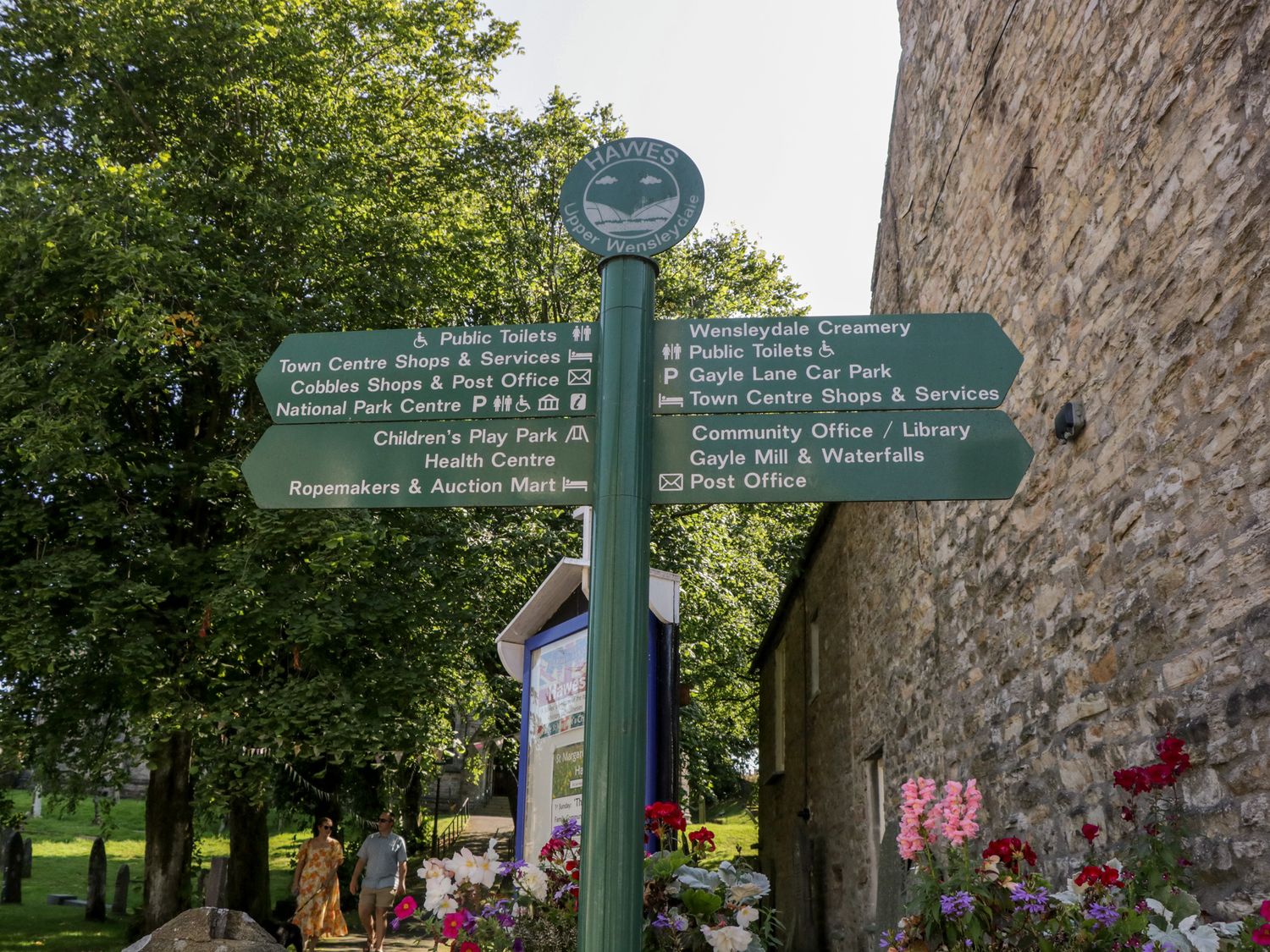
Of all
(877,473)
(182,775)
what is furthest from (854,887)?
(877,473)

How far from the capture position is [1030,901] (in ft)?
10.9

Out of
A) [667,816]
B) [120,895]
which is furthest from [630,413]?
[120,895]

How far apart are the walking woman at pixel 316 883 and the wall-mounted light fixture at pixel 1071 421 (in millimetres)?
8222

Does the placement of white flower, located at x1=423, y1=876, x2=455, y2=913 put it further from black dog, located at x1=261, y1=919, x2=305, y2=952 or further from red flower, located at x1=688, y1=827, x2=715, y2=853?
black dog, located at x1=261, y1=919, x2=305, y2=952

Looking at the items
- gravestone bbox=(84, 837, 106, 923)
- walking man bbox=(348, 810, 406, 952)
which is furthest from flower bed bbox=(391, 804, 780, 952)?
gravestone bbox=(84, 837, 106, 923)

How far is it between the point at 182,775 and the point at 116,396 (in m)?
4.49

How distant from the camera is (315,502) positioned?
2.73m

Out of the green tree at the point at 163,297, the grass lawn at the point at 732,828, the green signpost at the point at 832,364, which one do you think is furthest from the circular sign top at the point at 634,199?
the grass lawn at the point at 732,828

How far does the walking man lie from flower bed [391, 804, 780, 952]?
22.3ft

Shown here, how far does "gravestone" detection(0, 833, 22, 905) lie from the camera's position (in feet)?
54.0

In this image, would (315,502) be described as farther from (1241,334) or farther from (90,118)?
(90,118)

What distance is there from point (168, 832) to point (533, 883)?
1083 centimetres

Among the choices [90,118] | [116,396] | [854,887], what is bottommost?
[854,887]

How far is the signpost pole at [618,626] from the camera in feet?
7.41
